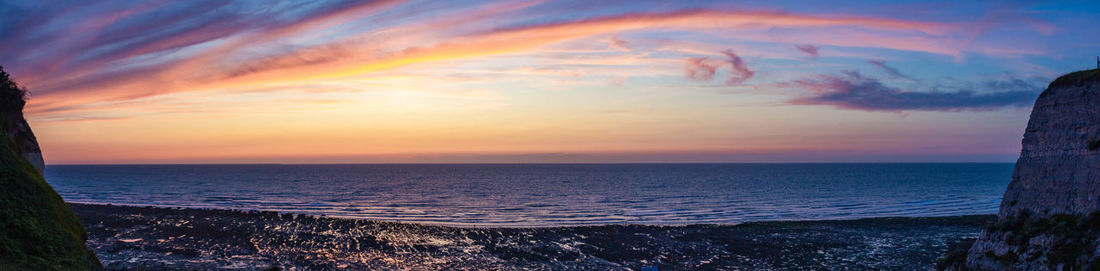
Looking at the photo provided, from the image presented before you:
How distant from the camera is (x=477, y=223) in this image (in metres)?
50.2

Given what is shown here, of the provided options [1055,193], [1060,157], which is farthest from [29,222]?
[1060,157]

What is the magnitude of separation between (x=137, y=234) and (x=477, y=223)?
80.1ft

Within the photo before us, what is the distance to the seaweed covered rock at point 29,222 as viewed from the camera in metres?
15.1

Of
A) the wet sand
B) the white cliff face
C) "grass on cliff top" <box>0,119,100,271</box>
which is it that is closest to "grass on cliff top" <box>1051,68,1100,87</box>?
the white cliff face

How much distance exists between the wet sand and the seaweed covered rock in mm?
7060

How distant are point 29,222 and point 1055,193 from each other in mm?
32357

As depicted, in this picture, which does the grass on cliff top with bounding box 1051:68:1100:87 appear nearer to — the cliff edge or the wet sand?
the cliff edge

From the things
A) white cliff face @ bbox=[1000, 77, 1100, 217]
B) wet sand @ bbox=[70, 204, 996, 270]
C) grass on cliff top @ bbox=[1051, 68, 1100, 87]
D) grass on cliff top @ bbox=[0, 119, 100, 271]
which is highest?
grass on cliff top @ bbox=[1051, 68, 1100, 87]

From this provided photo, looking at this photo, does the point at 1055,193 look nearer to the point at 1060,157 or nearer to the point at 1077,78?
the point at 1060,157

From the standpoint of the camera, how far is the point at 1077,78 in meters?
19.1

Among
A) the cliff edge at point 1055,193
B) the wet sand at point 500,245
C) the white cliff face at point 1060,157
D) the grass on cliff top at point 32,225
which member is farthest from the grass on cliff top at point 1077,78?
the grass on cliff top at point 32,225

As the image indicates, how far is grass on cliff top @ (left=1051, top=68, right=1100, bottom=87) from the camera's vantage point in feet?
61.1

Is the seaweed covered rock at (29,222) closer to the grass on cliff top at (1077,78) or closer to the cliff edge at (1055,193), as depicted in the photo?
the cliff edge at (1055,193)

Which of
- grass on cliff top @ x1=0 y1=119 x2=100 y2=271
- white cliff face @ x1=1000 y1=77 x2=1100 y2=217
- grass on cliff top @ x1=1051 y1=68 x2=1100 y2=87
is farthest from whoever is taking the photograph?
grass on cliff top @ x1=1051 y1=68 x2=1100 y2=87
